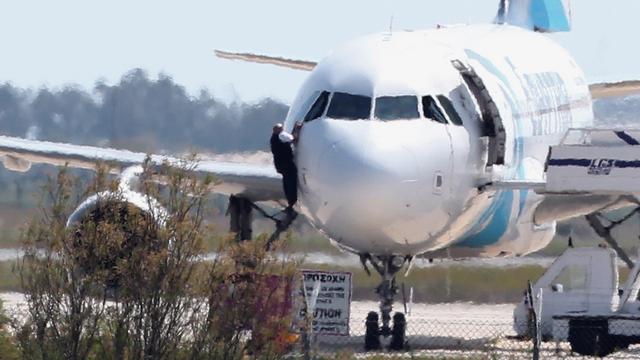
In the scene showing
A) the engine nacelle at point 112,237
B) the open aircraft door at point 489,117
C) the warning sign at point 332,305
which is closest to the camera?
the engine nacelle at point 112,237

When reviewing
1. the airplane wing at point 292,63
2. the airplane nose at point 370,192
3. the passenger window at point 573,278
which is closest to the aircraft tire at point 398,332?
the airplane nose at point 370,192

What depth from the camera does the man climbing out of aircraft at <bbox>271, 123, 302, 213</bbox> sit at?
21797 millimetres

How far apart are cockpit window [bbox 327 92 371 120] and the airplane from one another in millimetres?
19

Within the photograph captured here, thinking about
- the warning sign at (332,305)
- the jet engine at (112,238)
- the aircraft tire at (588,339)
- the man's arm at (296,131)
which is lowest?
the aircraft tire at (588,339)

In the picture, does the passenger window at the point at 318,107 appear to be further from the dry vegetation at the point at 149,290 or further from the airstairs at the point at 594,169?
the dry vegetation at the point at 149,290

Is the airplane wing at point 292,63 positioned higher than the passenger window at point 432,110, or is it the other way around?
the airplane wing at point 292,63

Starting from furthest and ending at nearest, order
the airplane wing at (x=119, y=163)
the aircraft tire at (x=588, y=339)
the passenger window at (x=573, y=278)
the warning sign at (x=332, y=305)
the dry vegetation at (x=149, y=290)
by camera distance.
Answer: the airplane wing at (x=119, y=163), the passenger window at (x=573, y=278), the aircraft tire at (x=588, y=339), the warning sign at (x=332, y=305), the dry vegetation at (x=149, y=290)

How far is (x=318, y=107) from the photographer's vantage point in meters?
21.7

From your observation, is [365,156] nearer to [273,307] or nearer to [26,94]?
[273,307]

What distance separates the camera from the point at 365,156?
2028 cm

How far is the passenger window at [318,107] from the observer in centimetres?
2162

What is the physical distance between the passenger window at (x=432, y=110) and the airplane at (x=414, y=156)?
20mm

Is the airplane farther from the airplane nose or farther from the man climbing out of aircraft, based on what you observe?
the man climbing out of aircraft

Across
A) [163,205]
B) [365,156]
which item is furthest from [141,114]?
[163,205]
